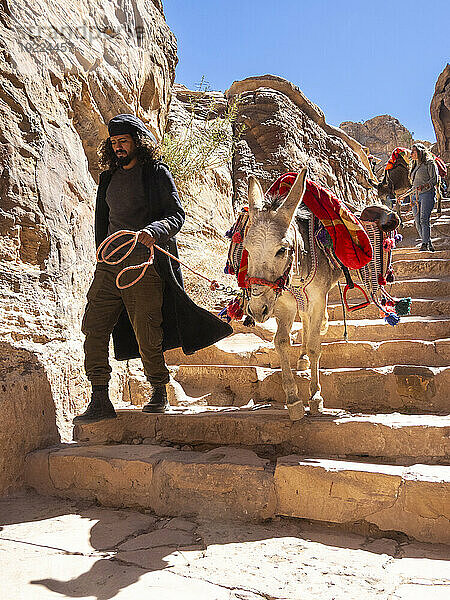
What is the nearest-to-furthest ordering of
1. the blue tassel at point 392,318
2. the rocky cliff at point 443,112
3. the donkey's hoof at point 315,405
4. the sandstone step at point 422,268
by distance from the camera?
1. the donkey's hoof at point 315,405
2. the blue tassel at point 392,318
3. the sandstone step at point 422,268
4. the rocky cliff at point 443,112

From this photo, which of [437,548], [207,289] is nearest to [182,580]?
[437,548]

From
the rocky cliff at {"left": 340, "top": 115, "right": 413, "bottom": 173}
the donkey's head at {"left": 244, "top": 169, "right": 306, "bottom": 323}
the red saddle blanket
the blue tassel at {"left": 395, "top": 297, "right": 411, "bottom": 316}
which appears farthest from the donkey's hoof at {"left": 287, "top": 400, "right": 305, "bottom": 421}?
the rocky cliff at {"left": 340, "top": 115, "right": 413, "bottom": 173}

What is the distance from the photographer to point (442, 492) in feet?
8.31

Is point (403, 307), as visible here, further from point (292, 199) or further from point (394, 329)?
point (292, 199)

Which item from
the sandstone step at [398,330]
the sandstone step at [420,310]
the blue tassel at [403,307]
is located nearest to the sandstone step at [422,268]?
the sandstone step at [420,310]

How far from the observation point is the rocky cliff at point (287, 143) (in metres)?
12.6

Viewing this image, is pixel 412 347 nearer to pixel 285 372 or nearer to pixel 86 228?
pixel 285 372

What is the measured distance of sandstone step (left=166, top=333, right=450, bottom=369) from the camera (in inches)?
183

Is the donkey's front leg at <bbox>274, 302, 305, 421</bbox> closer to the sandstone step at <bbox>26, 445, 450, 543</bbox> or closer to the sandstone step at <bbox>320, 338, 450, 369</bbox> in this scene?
the sandstone step at <bbox>26, 445, 450, 543</bbox>

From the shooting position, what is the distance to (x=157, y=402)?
3.76 m

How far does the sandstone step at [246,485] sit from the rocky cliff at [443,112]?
27.2m

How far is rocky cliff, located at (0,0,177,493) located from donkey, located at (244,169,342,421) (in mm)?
1644

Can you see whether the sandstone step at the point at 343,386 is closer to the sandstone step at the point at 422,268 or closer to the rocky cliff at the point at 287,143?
the sandstone step at the point at 422,268

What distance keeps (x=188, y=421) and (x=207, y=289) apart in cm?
392
